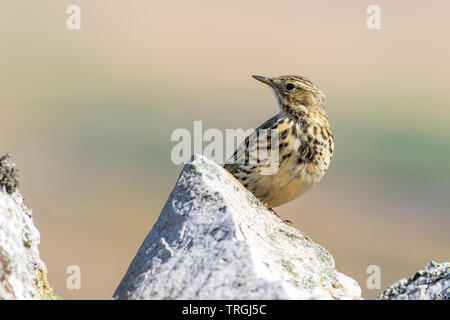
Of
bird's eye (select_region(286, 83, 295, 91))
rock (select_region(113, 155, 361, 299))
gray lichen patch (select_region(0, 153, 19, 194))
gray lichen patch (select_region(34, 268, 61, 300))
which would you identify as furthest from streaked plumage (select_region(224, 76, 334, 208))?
gray lichen patch (select_region(34, 268, 61, 300))

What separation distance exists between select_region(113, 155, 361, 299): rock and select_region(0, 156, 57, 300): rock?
68 cm

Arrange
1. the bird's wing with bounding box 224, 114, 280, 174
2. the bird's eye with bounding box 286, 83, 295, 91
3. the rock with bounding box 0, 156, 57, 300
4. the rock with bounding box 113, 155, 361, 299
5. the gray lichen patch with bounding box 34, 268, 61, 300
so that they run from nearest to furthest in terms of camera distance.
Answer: the rock with bounding box 0, 156, 57, 300
the rock with bounding box 113, 155, 361, 299
the gray lichen patch with bounding box 34, 268, 61, 300
the bird's wing with bounding box 224, 114, 280, 174
the bird's eye with bounding box 286, 83, 295, 91

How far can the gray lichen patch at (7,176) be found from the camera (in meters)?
5.66

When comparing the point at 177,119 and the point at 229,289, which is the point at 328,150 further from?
the point at 177,119

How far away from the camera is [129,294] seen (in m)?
5.53

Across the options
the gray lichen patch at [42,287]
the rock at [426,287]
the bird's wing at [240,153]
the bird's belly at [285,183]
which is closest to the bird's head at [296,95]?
the bird's wing at [240,153]

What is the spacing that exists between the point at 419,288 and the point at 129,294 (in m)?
2.29

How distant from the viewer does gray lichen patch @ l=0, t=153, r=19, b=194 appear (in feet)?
18.6

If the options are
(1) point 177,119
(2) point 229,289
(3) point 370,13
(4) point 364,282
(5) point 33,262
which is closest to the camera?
(2) point 229,289

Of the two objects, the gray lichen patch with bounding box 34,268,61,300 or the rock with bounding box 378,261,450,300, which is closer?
the gray lichen patch with bounding box 34,268,61,300

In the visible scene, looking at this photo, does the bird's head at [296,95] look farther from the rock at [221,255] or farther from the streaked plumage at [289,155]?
the rock at [221,255]

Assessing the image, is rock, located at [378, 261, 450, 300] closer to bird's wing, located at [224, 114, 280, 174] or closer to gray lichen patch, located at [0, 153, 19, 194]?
gray lichen patch, located at [0, 153, 19, 194]

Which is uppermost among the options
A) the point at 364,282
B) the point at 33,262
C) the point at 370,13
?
the point at 370,13

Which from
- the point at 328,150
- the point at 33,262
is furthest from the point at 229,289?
the point at 328,150
